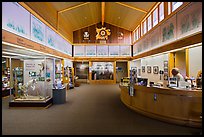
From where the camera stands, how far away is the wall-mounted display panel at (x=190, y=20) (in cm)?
561

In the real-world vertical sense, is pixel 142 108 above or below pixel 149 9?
below

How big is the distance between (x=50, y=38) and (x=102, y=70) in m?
9.10

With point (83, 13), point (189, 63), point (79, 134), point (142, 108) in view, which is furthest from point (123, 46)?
point (79, 134)

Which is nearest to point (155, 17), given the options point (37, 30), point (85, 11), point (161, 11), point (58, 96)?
point (161, 11)

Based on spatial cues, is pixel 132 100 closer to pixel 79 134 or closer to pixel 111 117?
pixel 111 117

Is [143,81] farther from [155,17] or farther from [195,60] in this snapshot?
[155,17]

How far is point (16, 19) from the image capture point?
5328 millimetres

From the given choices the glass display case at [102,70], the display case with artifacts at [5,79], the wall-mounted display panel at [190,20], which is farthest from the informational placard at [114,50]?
the wall-mounted display panel at [190,20]

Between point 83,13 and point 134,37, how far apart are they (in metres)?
5.46

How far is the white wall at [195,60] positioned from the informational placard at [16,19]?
620 centimetres

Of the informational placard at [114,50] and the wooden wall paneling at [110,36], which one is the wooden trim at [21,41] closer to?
the wooden wall paneling at [110,36]

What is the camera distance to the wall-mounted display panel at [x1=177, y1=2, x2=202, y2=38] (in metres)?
5.61

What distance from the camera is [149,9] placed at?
10.6 m

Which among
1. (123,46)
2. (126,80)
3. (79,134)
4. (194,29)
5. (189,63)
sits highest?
(123,46)
